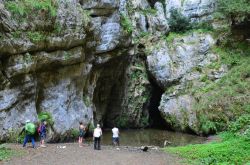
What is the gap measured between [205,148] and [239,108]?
1061 centimetres

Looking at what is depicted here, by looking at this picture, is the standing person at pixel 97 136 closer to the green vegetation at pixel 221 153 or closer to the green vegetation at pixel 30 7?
the green vegetation at pixel 221 153

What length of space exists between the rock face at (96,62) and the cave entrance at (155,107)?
1340 millimetres

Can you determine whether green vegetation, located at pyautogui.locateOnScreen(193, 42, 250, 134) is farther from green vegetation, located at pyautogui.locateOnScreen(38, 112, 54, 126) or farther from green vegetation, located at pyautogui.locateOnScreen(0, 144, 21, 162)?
green vegetation, located at pyautogui.locateOnScreen(0, 144, 21, 162)

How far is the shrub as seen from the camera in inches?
1711

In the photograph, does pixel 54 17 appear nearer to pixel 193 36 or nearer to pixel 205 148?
pixel 205 148

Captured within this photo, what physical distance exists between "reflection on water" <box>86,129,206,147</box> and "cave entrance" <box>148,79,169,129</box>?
6.30 metres

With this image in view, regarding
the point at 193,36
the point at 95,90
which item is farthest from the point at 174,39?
the point at 95,90

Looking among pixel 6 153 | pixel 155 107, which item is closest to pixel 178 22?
pixel 155 107

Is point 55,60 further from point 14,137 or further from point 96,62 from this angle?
point 14,137

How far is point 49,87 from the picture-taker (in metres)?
29.8

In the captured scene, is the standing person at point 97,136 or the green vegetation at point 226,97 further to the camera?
the green vegetation at point 226,97

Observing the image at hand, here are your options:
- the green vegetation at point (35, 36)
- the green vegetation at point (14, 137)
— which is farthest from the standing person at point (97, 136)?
the green vegetation at point (35, 36)

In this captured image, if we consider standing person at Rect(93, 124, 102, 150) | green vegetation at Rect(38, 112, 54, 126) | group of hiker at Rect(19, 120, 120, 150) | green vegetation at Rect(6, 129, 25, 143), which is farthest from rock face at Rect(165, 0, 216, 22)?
green vegetation at Rect(6, 129, 25, 143)

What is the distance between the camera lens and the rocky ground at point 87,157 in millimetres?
19094
